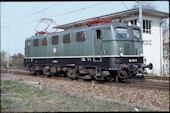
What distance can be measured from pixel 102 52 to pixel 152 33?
77.3 feet

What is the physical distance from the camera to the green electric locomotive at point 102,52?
16.8 m

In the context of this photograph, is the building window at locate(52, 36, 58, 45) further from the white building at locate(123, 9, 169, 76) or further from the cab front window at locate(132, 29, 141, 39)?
the white building at locate(123, 9, 169, 76)

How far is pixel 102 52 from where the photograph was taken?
17328 mm

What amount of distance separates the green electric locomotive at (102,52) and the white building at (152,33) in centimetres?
1737

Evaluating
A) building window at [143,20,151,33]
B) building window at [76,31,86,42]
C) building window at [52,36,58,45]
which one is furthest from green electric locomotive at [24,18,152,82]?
building window at [143,20,151,33]

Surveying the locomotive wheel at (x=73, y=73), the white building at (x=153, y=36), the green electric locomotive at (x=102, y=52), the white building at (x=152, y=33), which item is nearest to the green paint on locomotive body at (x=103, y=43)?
the green electric locomotive at (x=102, y=52)

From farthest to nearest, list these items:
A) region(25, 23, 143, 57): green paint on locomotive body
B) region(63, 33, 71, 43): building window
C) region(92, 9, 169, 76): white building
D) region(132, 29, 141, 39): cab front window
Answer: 1. region(92, 9, 169, 76): white building
2. region(63, 33, 71, 43): building window
3. region(132, 29, 141, 39): cab front window
4. region(25, 23, 143, 57): green paint on locomotive body

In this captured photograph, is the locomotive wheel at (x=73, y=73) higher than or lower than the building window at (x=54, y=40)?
lower

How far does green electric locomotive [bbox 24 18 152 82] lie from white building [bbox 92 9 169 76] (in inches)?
684

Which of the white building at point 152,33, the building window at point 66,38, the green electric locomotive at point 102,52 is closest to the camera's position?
the green electric locomotive at point 102,52

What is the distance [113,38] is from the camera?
17.0 metres

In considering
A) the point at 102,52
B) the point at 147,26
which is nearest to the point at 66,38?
the point at 102,52

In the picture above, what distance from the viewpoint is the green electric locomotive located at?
16812mm

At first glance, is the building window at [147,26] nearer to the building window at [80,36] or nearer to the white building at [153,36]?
the white building at [153,36]
